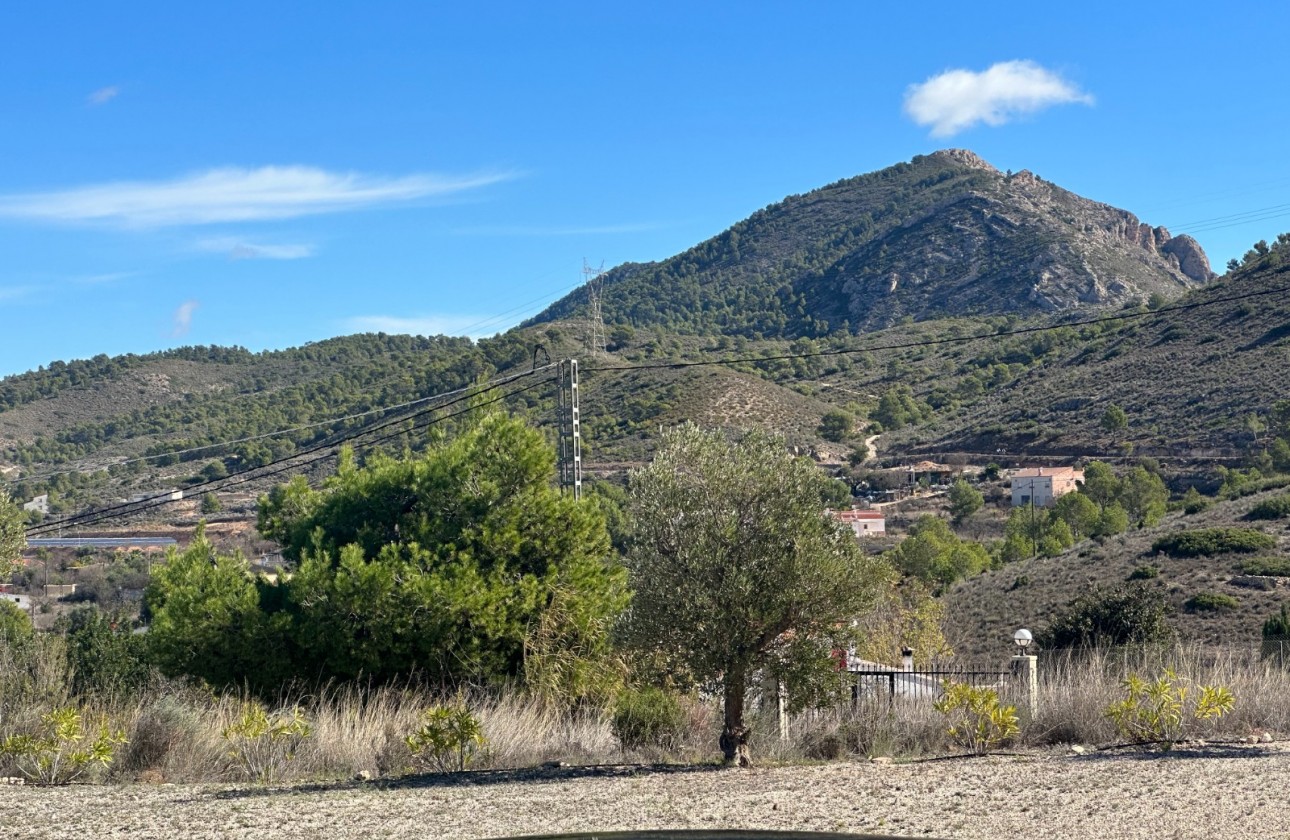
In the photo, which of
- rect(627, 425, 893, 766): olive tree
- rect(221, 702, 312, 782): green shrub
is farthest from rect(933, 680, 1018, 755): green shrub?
rect(221, 702, 312, 782): green shrub

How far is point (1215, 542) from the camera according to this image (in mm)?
32844

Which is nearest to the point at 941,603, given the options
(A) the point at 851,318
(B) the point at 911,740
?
(B) the point at 911,740

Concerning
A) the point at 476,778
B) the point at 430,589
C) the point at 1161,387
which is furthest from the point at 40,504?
the point at 476,778

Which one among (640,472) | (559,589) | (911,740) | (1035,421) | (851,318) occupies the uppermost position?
(851,318)

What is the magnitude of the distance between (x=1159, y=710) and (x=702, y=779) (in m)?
4.14

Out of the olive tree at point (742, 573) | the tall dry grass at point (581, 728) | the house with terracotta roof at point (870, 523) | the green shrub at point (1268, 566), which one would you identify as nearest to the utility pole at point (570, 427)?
the tall dry grass at point (581, 728)

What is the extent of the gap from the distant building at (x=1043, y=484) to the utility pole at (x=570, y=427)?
34019 mm

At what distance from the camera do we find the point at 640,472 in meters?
12.3

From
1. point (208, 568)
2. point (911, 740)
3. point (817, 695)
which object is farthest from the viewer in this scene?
point (208, 568)

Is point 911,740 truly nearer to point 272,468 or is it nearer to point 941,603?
point 941,603

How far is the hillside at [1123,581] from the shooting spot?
92.2ft

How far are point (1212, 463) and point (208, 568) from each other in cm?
4113

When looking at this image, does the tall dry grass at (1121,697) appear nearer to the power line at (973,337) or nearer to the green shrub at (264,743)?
the green shrub at (264,743)

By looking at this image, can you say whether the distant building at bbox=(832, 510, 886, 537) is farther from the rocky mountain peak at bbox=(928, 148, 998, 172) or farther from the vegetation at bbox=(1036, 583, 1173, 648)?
the rocky mountain peak at bbox=(928, 148, 998, 172)
